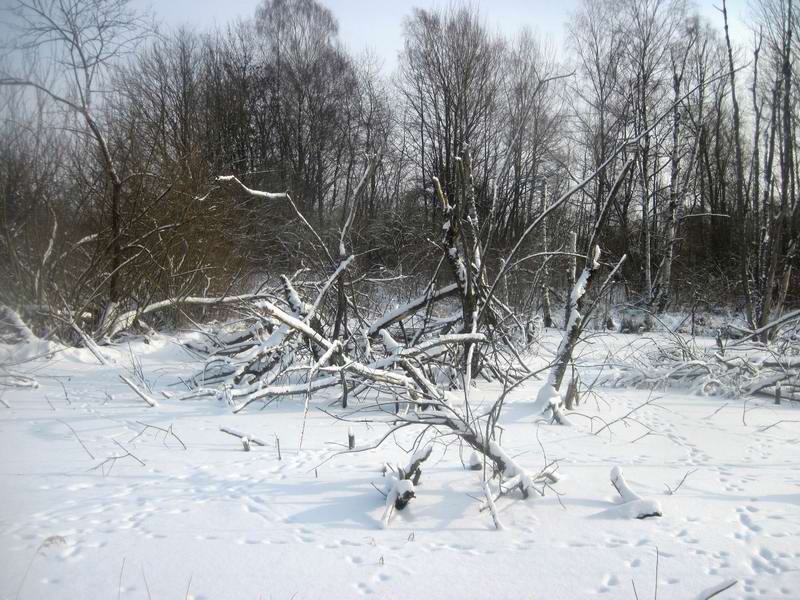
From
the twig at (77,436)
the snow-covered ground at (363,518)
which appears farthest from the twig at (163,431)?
the twig at (77,436)

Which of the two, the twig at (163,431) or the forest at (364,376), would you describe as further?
the twig at (163,431)

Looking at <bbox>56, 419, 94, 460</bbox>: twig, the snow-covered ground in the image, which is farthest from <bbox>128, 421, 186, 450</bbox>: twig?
<bbox>56, 419, 94, 460</bbox>: twig

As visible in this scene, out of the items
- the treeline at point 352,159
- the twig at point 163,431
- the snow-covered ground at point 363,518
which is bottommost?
the snow-covered ground at point 363,518

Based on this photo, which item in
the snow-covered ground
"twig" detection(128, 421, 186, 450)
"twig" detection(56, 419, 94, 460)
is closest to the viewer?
the snow-covered ground

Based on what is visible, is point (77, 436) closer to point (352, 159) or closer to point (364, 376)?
point (364, 376)

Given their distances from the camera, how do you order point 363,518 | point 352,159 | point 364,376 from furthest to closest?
point 352,159, point 364,376, point 363,518

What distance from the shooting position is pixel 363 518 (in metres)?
2.27

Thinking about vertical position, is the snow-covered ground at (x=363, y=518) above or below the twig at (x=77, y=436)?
below

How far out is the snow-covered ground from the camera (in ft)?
5.69

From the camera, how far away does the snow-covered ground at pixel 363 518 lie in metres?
1.73

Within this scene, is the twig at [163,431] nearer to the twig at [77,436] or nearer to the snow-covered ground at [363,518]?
the snow-covered ground at [363,518]

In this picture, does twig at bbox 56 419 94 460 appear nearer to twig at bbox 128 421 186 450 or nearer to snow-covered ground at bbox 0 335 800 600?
snow-covered ground at bbox 0 335 800 600

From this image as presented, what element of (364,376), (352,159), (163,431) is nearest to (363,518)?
(364,376)

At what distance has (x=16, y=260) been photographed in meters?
5.66
